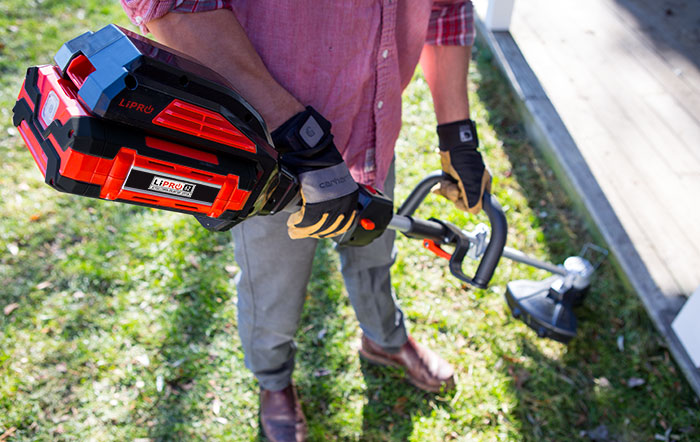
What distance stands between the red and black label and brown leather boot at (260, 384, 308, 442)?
5.00 ft

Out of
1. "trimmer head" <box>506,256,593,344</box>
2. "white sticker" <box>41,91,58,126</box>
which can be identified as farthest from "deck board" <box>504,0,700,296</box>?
"white sticker" <box>41,91,58,126</box>

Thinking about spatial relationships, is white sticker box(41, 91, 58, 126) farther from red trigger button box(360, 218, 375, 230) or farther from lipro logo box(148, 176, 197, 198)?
red trigger button box(360, 218, 375, 230)

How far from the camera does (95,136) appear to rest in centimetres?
100

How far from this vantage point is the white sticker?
1029 mm

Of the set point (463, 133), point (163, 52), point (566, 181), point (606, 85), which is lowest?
point (566, 181)

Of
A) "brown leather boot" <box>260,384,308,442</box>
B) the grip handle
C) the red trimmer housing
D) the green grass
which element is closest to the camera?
the red trimmer housing

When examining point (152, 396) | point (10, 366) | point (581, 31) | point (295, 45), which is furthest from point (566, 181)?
point (10, 366)

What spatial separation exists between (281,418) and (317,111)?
1.60 meters

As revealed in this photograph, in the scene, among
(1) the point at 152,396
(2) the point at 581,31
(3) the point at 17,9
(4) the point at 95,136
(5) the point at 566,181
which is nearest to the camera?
(4) the point at 95,136

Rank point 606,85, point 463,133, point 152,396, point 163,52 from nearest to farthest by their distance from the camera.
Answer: point 163,52 → point 463,133 → point 152,396 → point 606,85

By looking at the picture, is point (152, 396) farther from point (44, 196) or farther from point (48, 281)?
point (44, 196)

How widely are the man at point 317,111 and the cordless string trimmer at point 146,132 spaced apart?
135 millimetres

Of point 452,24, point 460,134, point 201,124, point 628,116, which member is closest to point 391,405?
point 460,134

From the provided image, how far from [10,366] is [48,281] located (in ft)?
1.92
